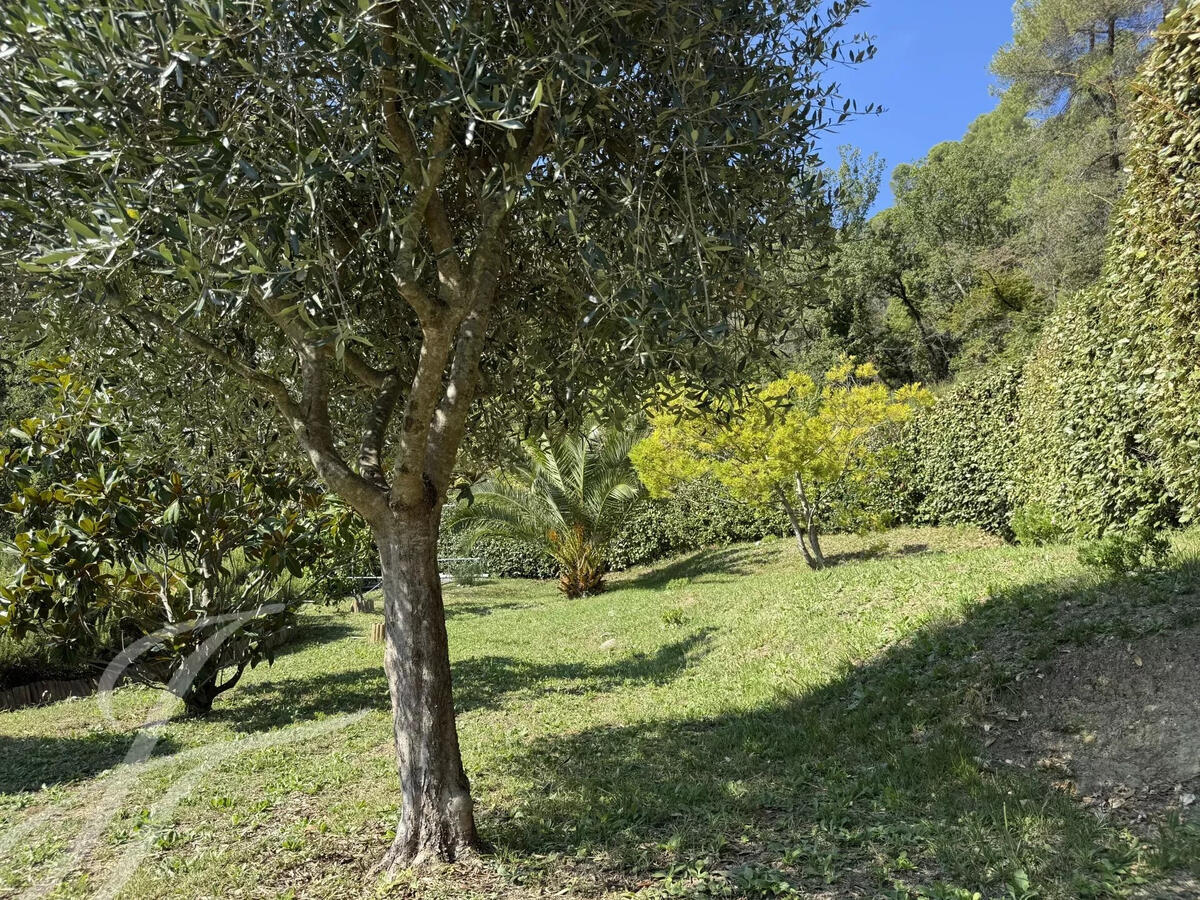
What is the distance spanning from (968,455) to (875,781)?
10045mm

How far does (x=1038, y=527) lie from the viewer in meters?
8.99

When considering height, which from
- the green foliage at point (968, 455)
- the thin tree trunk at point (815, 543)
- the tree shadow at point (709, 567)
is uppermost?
the green foliage at point (968, 455)

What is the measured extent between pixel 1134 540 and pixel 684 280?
4803 millimetres

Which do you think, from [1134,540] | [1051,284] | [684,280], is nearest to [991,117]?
[1051,284]

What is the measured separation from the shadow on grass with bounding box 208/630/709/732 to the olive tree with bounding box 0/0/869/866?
428 centimetres

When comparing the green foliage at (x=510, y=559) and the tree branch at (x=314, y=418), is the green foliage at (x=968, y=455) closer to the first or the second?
the tree branch at (x=314, y=418)

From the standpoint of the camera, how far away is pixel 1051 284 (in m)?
21.7

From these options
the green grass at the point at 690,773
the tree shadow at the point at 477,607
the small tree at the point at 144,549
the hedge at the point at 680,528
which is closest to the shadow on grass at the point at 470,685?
the green grass at the point at 690,773

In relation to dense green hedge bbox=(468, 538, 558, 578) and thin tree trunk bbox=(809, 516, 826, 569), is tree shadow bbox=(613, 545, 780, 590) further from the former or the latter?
dense green hedge bbox=(468, 538, 558, 578)

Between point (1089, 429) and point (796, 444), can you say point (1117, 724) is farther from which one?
point (796, 444)

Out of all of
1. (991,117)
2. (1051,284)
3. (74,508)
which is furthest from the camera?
(991,117)

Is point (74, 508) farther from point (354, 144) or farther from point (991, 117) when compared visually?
point (991, 117)

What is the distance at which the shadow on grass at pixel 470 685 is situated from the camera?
7.61 m

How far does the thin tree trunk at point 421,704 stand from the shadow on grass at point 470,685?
146 inches
